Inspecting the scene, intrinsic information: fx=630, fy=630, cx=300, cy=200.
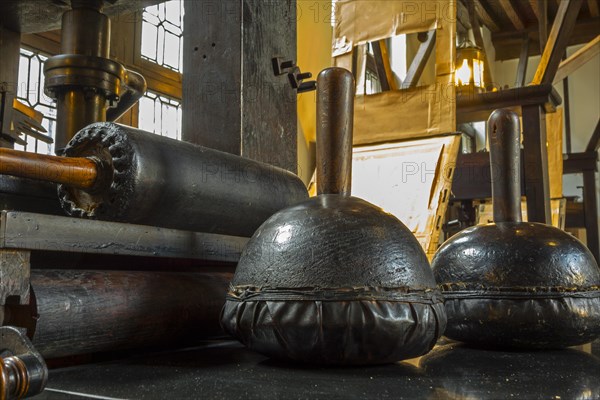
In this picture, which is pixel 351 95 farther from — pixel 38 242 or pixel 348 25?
pixel 348 25

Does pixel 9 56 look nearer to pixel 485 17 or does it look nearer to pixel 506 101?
pixel 506 101

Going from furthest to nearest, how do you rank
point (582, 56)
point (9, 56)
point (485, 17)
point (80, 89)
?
point (485, 17) → point (582, 56) → point (9, 56) → point (80, 89)

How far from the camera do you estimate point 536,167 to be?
276 centimetres

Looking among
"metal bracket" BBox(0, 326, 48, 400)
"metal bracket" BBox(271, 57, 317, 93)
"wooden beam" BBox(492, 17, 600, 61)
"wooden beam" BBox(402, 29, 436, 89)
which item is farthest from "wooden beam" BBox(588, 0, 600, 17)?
"metal bracket" BBox(0, 326, 48, 400)

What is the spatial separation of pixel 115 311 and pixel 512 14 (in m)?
7.11

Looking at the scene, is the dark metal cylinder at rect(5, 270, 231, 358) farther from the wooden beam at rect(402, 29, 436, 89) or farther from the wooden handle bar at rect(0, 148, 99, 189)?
the wooden beam at rect(402, 29, 436, 89)

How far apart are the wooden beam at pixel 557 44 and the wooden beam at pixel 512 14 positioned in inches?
125

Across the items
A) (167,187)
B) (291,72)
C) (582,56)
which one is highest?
(582,56)

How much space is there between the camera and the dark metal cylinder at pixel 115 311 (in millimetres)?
839

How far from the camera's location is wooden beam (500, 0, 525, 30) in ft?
22.2

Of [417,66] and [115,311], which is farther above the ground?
[417,66]

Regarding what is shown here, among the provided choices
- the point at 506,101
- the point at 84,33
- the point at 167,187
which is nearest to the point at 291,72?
the point at 84,33

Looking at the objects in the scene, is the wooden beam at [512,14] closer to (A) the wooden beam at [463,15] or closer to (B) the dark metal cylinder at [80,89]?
(A) the wooden beam at [463,15]

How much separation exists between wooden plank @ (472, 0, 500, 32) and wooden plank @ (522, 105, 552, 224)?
3.91m
